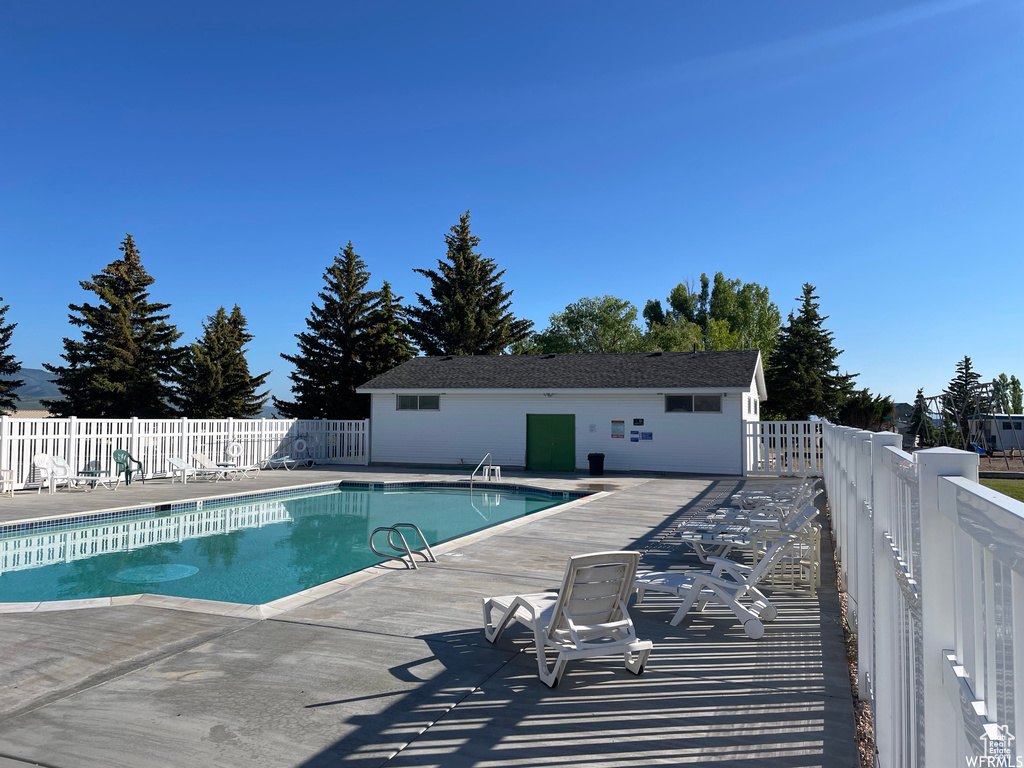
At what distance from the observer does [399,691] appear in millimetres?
4266

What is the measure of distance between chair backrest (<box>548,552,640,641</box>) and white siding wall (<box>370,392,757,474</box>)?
17.9 meters

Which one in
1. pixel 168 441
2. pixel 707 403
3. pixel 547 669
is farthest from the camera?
pixel 707 403

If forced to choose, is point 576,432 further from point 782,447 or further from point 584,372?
point 782,447

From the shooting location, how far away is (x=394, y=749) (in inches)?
138

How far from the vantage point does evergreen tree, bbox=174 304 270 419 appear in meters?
40.0

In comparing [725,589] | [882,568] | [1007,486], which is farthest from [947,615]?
[1007,486]

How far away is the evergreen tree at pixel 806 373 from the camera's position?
139ft

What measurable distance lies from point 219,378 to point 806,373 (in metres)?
36.2

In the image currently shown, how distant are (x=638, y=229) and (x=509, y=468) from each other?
77.1ft

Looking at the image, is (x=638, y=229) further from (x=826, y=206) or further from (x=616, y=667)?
(x=616, y=667)

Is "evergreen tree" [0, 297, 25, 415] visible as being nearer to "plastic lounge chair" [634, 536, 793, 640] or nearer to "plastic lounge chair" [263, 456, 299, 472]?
"plastic lounge chair" [263, 456, 299, 472]

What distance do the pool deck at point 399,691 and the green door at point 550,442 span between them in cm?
1671

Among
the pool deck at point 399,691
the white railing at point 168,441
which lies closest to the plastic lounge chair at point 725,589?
the pool deck at point 399,691

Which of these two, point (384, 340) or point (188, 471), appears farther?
point (384, 340)
